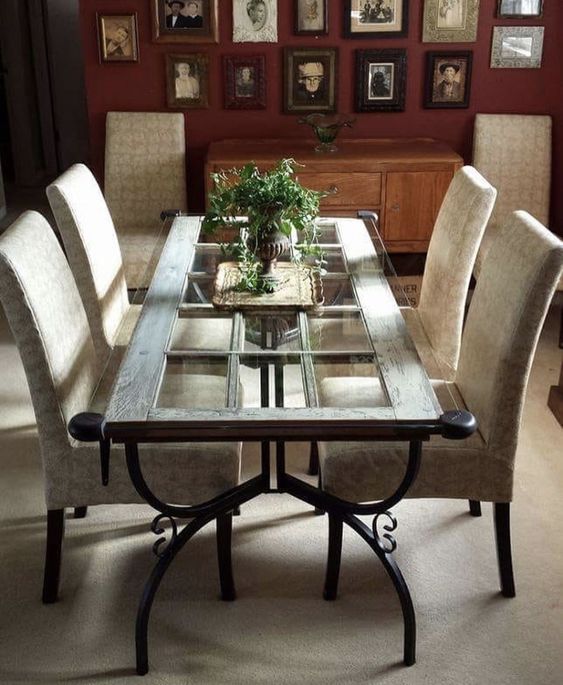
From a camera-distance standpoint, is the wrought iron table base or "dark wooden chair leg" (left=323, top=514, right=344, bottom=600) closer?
the wrought iron table base

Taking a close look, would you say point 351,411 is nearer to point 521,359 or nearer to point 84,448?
point 521,359

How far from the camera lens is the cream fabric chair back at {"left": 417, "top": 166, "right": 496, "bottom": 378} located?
2799 millimetres

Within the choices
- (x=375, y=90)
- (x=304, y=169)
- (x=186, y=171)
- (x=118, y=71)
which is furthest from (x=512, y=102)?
(x=118, y=71)

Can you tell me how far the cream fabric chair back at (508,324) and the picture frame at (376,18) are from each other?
7.91 ft

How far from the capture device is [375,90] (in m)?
4.55

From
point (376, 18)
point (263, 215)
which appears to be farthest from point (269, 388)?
point (376, 18)

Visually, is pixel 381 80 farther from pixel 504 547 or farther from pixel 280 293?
pixel 504 547

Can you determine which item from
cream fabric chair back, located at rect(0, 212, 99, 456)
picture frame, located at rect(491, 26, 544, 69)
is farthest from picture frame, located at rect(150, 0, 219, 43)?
cream fabric chair back, located at rect(0, 212, 99, 456)

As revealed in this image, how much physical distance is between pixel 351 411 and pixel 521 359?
0.49 m

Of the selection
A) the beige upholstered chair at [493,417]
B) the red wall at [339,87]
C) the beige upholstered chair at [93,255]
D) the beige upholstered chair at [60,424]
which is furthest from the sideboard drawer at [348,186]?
the beige upholstered chair at [60,424]

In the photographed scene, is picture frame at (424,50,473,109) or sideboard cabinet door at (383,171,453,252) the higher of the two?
picture frame at (424,50,473,109)

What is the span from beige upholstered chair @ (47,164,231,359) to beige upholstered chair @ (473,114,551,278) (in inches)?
85.4

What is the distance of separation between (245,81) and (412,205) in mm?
1130

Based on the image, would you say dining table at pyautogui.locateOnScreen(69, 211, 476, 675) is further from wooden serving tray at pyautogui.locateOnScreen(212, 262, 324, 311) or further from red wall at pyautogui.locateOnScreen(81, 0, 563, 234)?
red wall at pyautogui.locateOnScreen(81, 0, 563, 234)
